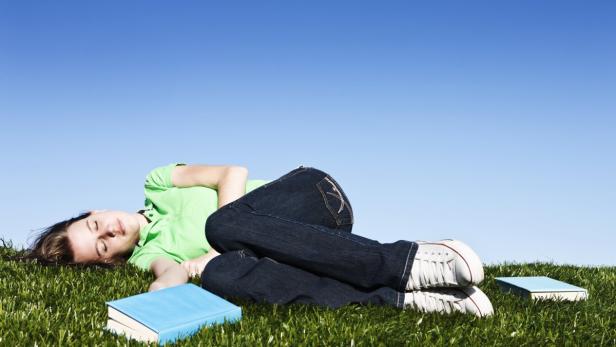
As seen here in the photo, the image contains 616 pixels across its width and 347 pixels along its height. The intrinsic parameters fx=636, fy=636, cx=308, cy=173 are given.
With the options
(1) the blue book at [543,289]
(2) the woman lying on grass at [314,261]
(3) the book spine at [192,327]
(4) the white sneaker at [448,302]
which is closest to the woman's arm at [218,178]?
(2) the woman lying on grass at [314,261]

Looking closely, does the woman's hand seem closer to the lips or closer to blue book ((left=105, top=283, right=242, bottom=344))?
the lips

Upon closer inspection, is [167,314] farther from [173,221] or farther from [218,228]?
[173,221]

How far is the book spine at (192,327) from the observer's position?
11.5ft

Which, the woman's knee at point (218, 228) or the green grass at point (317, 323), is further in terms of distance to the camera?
the woman's knee at point (218, 228)

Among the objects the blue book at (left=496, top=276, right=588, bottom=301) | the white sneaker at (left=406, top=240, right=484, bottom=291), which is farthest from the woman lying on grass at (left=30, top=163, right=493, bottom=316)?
the blue book at (left=496, top=276, right=588, bottom=301)

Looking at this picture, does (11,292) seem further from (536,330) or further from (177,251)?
(536,330)

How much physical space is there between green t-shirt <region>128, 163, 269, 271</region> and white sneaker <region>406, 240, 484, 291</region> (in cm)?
235

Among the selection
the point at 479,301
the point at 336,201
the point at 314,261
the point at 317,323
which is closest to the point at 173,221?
the point at 336,201

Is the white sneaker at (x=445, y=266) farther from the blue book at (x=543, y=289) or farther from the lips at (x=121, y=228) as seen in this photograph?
the lips at (x=121, y=228)

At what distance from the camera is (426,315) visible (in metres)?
4.04

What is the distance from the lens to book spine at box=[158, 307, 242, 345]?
11.5ft

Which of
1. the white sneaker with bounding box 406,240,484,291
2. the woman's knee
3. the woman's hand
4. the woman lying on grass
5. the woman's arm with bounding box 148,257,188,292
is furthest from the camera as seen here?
the woman's hand

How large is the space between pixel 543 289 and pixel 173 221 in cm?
342

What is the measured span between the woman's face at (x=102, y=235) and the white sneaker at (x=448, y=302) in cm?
309
